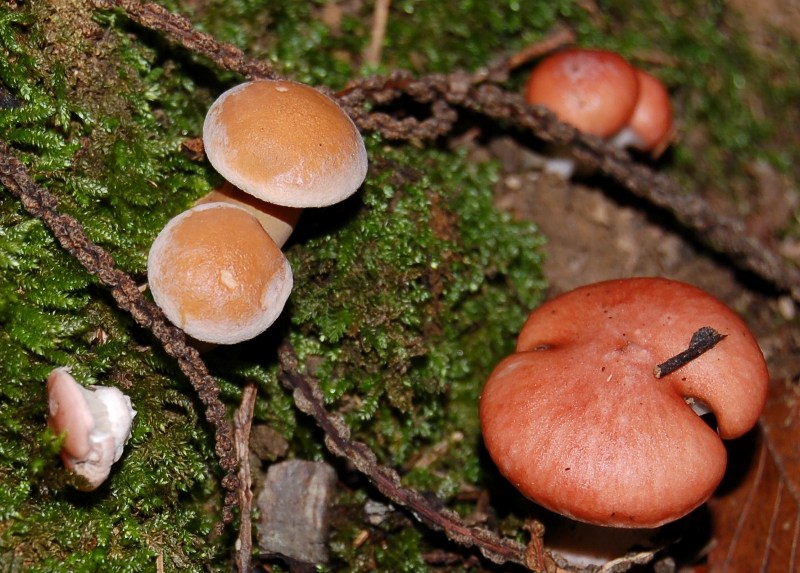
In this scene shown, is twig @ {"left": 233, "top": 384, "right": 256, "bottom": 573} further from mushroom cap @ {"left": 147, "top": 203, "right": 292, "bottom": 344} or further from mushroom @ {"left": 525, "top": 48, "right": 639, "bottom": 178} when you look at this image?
mushroom @ {"left": 525, "top": 48, "right": 639, "bottom": 178}

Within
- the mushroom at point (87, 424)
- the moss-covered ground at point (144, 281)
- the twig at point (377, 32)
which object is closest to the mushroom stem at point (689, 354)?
the moss-covered ground at point (144, 281)

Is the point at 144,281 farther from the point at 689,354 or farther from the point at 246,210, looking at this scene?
the point at 689,354

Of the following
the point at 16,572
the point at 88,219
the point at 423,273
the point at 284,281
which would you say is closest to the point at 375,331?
the point at 423,273

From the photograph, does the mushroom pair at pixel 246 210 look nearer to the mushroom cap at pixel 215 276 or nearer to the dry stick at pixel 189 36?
the mushroom cap at pixel 215 276

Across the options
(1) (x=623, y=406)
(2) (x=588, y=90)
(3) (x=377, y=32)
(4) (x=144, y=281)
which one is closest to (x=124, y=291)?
(4) (x=144, y=281)

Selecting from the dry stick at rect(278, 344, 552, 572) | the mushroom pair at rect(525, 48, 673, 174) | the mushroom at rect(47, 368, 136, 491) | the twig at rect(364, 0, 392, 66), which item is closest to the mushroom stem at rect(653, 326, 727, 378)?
the dry stick at rect(278, 344, 552, 572)
